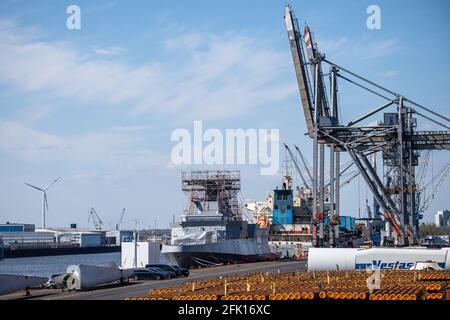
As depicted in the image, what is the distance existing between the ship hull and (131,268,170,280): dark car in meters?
22.8

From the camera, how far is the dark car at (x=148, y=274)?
55.7m

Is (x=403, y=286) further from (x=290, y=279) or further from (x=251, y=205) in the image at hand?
(x=251, y=205)

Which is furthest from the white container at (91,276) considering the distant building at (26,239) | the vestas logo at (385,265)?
the distant building at (26,239)

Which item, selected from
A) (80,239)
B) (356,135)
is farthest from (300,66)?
(80,239)

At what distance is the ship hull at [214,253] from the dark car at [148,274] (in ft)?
74.7

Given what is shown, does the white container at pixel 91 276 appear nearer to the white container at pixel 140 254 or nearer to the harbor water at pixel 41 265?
the white container at pixel 140 254

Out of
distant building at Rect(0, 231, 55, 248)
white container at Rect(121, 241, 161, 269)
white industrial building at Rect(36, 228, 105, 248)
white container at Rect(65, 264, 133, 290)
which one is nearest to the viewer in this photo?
white container at Rect(65, 264, 133, 290)

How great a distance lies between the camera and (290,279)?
38.8 m

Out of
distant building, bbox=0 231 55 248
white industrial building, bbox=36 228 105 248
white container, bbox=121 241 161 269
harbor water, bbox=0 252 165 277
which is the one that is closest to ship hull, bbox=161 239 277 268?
harbor water, bbox=0 252 165 277

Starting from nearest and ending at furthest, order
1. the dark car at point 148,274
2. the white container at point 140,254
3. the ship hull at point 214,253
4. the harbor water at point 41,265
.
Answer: the dark car at point 148,274 → the white container at point 140,254 → the ship hull at point 214,253 → the harbor water at point 41,265

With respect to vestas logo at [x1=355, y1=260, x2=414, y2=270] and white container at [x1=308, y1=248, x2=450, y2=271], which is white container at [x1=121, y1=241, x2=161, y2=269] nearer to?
white container at [x1=308, y1=248, x2=450, y2=271]

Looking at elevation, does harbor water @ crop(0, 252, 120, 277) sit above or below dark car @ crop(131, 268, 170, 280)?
below

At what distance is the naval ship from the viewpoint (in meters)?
80.8
